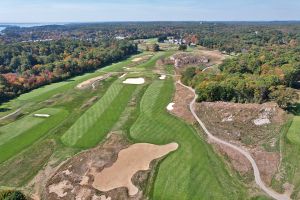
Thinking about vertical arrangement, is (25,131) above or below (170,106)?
below

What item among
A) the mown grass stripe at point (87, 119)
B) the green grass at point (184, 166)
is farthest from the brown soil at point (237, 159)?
the mown grass stripe at point (87, 119)

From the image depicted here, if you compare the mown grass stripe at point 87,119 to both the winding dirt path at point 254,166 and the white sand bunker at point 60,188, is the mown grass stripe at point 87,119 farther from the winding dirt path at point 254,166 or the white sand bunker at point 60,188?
the winding dirt path at point 254,166

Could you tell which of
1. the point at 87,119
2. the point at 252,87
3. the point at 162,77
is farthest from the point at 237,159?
the point at 162,77

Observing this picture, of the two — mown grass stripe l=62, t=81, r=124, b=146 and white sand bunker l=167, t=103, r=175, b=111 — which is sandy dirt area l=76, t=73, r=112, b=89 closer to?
mown grass stripe l=62, t=81, r=124, b=146

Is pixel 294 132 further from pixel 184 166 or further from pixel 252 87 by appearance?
pixel 184 166

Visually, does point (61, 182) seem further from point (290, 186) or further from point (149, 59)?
point (149, 59)

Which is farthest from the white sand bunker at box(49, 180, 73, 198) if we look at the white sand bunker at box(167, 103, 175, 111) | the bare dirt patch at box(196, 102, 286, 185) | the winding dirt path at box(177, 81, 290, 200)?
the white sand bunker at box(167, 103, 175, 111)
